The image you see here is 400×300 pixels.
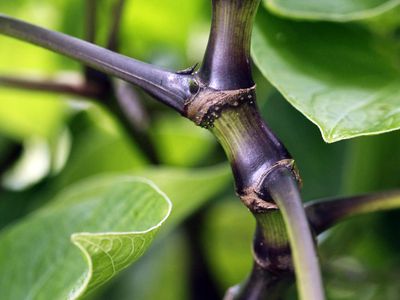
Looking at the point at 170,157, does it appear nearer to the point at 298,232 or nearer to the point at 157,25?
the point at 157,25

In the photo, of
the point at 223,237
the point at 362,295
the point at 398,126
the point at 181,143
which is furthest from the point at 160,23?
the point at 398,126

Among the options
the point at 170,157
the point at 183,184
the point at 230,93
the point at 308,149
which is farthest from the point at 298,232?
the point at 170,157

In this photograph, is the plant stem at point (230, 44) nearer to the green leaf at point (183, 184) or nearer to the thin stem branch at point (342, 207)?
the thin stem branch at point (342, 207)

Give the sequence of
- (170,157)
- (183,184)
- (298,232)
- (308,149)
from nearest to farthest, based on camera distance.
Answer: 1. (298,232)
2. (183,184)
3. (308,149)
4. (170,157)

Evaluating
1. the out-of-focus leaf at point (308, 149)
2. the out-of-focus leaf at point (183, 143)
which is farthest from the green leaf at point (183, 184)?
the out-of-focus leaf at point (183, 143)

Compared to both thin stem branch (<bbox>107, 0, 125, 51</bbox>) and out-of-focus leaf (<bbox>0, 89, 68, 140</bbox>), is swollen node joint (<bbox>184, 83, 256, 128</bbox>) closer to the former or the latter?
thin stem branch (<bbox>107, 0, 125, 51</bbox>)

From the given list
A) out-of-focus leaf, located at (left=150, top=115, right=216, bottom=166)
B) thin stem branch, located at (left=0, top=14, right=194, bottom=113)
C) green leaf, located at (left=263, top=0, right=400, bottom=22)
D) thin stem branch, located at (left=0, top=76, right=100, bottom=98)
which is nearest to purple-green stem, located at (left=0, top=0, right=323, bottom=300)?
thin stem branch, located at (left=0, top=14, right=194, bottom=113)
